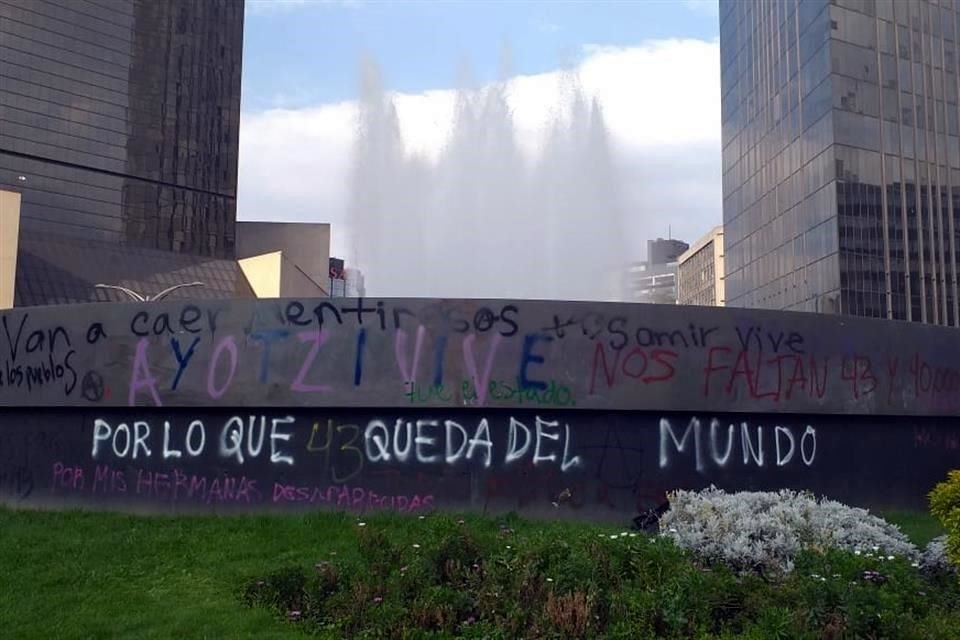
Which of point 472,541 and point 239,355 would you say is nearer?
point 472,541

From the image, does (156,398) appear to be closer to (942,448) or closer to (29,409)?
(29,409)

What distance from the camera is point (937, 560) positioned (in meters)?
7.46

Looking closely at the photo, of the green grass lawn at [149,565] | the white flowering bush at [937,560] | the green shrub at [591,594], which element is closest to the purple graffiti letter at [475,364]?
the green grass lawn at [149,565]

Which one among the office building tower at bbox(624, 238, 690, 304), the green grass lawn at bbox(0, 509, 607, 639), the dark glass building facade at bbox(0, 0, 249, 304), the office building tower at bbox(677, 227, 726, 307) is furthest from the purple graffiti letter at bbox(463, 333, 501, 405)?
the office building tower at bbox(624, 238, 690, 304)

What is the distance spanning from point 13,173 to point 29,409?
5636 cm

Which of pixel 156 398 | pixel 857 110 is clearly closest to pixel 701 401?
pixel 156 398

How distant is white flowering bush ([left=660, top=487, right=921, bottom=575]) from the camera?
734 centimetres

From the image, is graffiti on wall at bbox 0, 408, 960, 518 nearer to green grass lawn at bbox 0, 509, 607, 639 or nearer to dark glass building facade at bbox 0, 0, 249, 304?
green grass lawn at bbox 0, 509, 607, 639

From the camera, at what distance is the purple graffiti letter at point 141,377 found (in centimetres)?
1033

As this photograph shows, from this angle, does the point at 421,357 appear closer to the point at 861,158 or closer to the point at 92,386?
the point at 92,386

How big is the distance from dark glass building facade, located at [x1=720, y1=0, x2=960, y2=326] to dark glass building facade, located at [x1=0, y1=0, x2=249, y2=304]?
33301 mm

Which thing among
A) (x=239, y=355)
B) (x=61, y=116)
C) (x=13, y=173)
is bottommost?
(x=239, y=355)

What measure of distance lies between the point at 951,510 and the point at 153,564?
6.15 metres

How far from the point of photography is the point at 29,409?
36.3 ft
